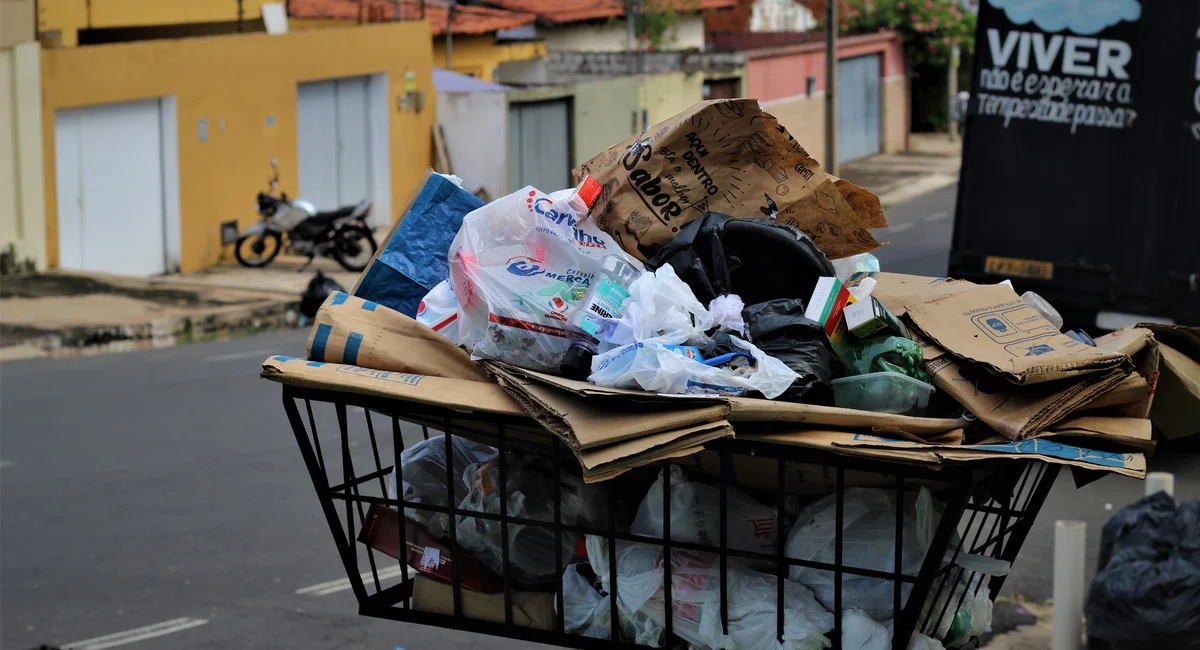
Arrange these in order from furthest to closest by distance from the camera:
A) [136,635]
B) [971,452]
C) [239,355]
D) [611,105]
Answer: [611,105], [239,355], [136,635], [971,452]

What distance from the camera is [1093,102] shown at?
8531 millimetres

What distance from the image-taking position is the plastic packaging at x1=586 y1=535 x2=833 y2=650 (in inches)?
92.1

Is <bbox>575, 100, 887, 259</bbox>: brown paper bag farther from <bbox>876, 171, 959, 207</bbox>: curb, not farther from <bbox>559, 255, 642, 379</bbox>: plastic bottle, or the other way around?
<bbox>876, 171, 959, 207</bbox>: curb

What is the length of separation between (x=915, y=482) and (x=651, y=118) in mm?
22987

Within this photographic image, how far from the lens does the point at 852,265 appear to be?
2941 mm

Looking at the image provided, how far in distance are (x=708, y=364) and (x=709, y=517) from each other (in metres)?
0.29

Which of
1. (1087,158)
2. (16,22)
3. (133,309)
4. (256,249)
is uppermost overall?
(16,22)

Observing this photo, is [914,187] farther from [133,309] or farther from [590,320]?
[590,320]

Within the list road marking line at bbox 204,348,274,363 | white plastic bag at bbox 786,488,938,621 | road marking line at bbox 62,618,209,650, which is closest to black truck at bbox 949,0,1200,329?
road marking line at bbox 62,618,209,650

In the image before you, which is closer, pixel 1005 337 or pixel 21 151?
pixel 1005 337

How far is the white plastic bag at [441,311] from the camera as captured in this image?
269 cm

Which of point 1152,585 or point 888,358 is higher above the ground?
point 888,358

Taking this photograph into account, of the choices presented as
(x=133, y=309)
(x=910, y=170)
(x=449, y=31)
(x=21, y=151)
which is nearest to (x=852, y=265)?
(x=133, y=309)

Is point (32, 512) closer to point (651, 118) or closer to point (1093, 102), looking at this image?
point (1093, 102)
